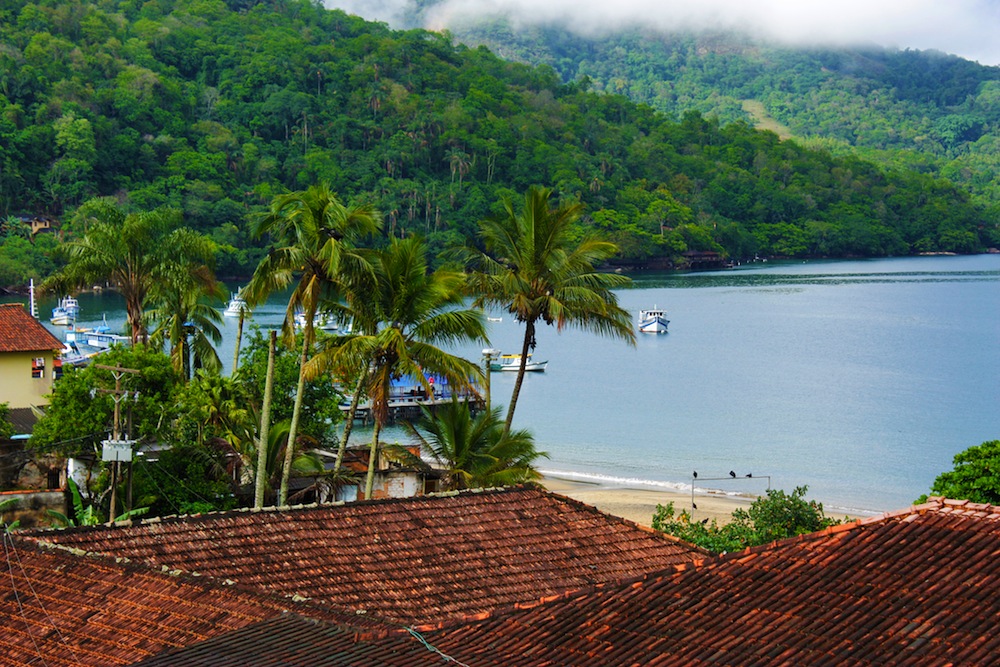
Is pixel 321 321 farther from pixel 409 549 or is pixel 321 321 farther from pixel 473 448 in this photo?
pixel 409 549

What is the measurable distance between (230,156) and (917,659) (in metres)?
132

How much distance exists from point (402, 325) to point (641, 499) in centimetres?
2093

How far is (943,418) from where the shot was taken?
58.1 meters

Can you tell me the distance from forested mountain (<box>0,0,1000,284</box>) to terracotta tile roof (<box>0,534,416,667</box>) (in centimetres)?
9517

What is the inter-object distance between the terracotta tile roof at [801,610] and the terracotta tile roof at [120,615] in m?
0.91

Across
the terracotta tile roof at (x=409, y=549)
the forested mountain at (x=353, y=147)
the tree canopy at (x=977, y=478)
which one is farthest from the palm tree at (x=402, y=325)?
the forested mountain at (x=353, y=147)

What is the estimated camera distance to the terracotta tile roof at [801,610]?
7.96 metres

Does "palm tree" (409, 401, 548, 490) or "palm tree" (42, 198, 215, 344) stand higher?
"palm tree" (42, 198, 215, 344)

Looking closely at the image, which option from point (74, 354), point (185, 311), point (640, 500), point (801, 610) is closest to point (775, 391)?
point (640, 500)

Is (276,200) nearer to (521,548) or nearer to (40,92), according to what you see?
(521,548)

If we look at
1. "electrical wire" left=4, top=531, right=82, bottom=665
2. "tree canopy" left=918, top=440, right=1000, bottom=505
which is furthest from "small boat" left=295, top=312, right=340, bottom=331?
"tree canopy" left=918, top=440, right=1000, bottom=505

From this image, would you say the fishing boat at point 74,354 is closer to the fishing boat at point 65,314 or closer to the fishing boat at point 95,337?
the fishing boat at point 95,337

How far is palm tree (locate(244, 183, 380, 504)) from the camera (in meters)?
19.5

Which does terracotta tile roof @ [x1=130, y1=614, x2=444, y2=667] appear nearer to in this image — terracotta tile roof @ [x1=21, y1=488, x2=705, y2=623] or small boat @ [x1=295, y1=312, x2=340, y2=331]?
terracotta tile roof @ [x1=21, y1=488, x2=705, y2=623]
